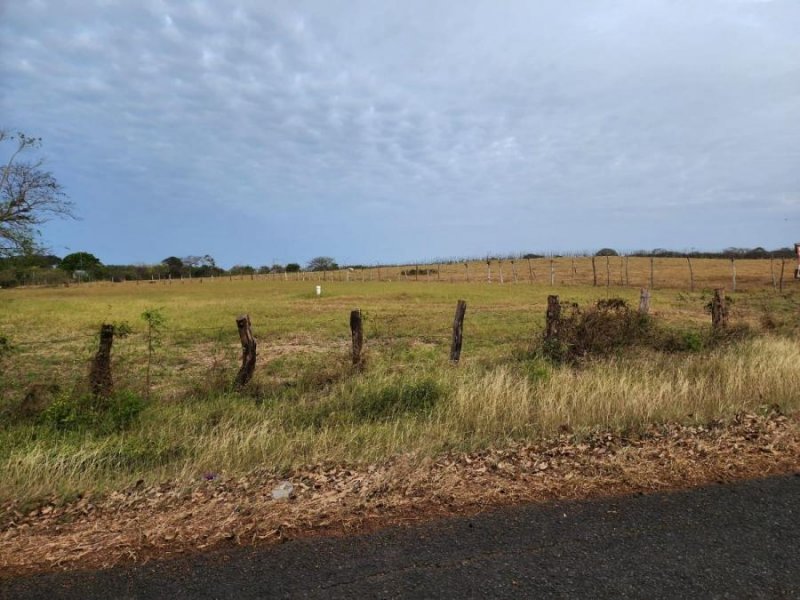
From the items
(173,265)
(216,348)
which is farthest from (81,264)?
(216,348)

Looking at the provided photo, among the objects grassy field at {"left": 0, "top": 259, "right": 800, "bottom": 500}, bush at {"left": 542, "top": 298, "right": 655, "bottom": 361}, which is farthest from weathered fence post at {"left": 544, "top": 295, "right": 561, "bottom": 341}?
grassy field at {"left": 0, "top": 259, "right": 800, "bottom": 500}

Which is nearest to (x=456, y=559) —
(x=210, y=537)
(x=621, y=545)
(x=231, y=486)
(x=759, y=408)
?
(x=621, y=545)

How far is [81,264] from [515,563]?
5030 inches

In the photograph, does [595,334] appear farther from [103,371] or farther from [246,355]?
[103,371]

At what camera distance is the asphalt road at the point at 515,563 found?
9.74 feet

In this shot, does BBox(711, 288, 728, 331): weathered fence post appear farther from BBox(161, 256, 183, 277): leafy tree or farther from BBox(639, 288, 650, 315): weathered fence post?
BBox(161, 256, 183, 277): leafy tree

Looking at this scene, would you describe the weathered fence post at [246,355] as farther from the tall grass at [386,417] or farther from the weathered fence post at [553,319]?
the weathered fence post at [553,319]

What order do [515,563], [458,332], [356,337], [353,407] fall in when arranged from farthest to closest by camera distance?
[458,332], [356,337], [353,407], [515,563]

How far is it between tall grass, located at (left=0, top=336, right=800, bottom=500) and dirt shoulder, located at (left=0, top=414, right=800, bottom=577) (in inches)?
15.8

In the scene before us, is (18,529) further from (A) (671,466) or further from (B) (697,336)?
(B) (697,336)

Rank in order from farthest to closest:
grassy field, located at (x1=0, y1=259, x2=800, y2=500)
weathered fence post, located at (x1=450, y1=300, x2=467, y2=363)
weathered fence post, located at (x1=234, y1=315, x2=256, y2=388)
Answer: weathered fence post, located at (x1=450, y1=300, x2=467, y2=363) < weathered fence post, located at (x1=234, y1=315, x2=256, y2=388) < grassy field, located at (x1=0, y1=259, x2=800, y2=500)

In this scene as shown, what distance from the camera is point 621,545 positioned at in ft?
11.1

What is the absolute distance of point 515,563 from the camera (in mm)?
3188

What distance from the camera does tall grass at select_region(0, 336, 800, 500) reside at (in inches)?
202
